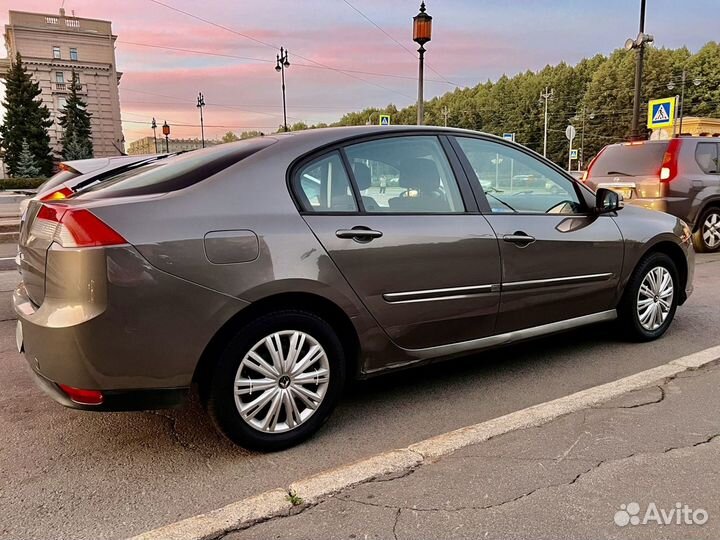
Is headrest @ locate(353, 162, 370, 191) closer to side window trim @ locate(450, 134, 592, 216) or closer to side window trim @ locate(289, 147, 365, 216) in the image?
side window trim @ locate(289, 147, 365, 216)

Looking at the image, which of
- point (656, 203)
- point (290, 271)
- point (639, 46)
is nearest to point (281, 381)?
point (290, 271)

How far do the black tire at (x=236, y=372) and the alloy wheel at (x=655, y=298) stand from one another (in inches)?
103

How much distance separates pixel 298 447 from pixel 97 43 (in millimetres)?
77839

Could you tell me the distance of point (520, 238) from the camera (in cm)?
350

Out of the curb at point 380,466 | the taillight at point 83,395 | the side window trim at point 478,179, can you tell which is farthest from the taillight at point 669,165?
the taillight at point 83,395

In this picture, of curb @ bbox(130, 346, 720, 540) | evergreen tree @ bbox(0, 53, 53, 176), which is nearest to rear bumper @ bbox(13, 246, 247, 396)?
curb @ bbox(130, 346, 720, 540)

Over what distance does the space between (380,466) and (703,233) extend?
864 cm

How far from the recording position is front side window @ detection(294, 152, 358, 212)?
2.87m

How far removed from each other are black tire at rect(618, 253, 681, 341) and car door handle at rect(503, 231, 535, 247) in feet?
3.90

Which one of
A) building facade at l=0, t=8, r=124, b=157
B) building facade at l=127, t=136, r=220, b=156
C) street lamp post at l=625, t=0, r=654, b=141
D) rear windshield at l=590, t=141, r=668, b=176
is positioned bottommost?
rear windshield at l=590, t=141, r=668, b=176

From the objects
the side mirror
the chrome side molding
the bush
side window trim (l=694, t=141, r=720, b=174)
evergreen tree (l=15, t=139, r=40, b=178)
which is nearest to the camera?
the chrome side molding

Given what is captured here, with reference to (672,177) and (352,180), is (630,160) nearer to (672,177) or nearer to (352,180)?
(672,177)

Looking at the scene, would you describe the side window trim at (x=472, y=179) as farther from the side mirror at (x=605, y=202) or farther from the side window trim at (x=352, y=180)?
the side mirror at (x=605, y=202)

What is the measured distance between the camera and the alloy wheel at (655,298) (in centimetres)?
437
